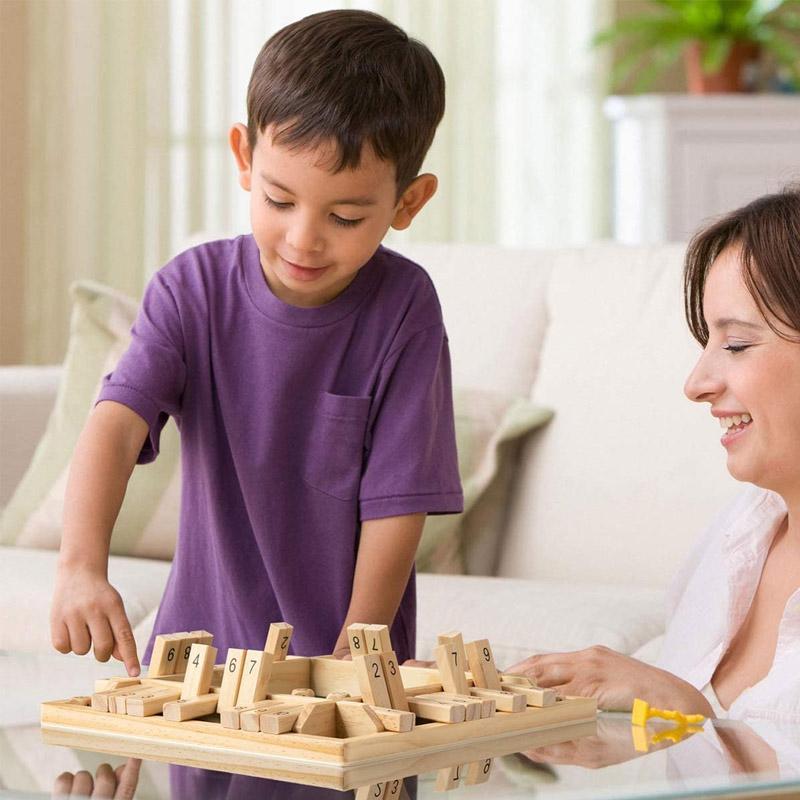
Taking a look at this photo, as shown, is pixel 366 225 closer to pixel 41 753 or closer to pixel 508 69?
pixel 41 753

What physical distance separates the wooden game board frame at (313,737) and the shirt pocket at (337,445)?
1.22ft

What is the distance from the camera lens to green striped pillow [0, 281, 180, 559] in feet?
7.81

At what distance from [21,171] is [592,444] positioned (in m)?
2.37

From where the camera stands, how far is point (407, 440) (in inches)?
52.1

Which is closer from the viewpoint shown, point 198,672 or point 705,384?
point 198,672

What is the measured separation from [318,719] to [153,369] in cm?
55

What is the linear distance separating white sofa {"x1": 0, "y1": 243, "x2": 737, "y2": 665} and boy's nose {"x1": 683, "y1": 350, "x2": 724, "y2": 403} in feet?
2.28

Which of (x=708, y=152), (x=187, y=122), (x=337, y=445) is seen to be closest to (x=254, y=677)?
(x=337, y=445)

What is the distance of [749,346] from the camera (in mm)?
1270

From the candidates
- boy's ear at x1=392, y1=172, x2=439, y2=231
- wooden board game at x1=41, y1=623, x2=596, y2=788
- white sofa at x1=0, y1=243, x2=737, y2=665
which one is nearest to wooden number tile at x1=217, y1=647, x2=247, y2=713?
wooden board game at x1=41, y1=623, x2=596, y2=788

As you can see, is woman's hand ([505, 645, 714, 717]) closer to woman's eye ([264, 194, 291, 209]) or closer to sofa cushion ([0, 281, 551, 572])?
woman's eye ([264, 194, 291, 209])

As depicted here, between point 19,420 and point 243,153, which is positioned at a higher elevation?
point 243,153

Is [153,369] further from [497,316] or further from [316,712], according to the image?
[497,316]

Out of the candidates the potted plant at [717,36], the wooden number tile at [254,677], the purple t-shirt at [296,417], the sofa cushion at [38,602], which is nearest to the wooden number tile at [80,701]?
the wooden number tile at [254,677]
